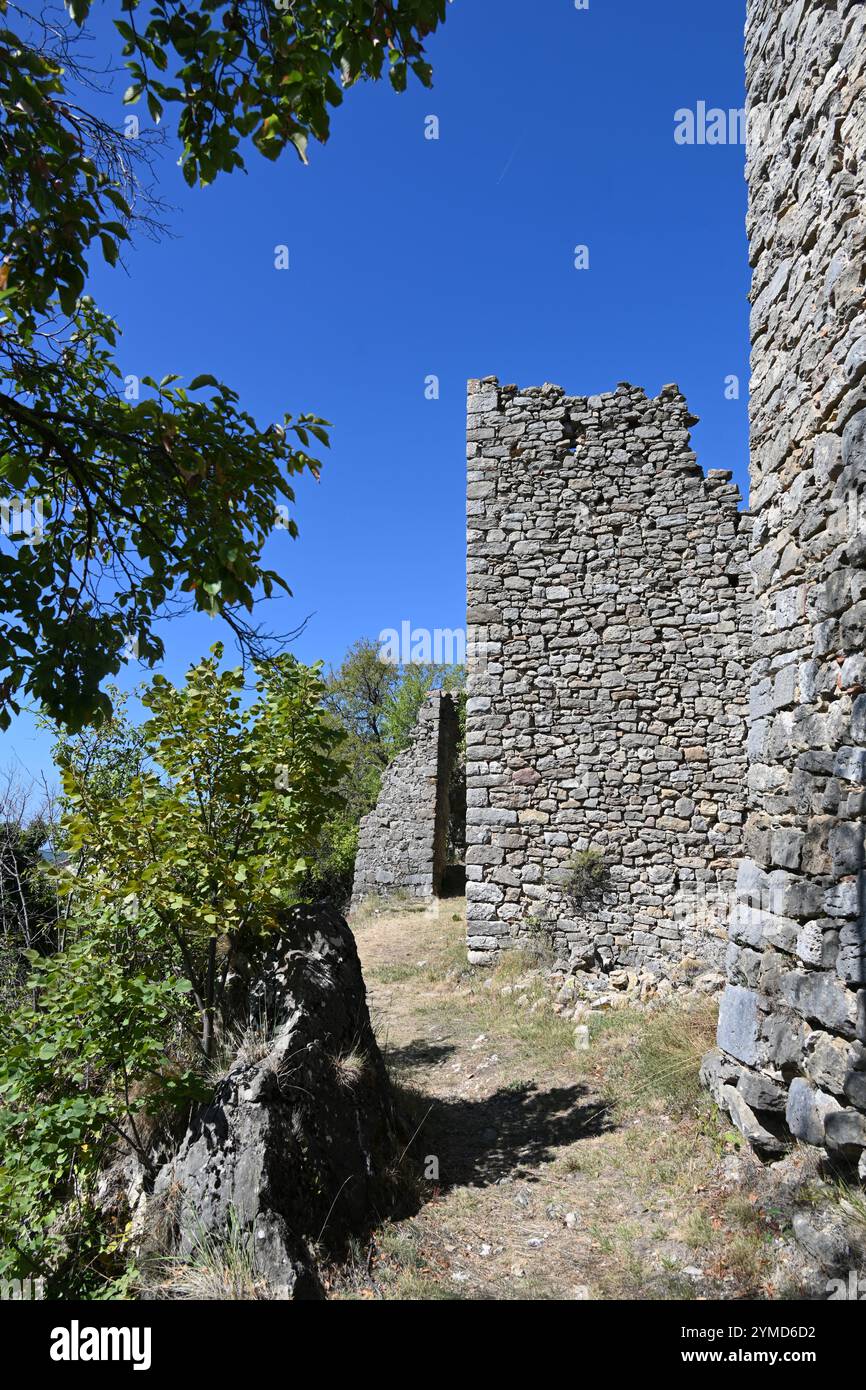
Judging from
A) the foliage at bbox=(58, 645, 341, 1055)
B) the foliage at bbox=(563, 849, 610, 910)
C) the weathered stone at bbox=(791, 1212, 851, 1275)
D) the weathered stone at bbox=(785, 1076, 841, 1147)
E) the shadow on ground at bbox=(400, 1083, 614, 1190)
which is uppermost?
the foliage at bbox=(58, 645, 341, 1055)

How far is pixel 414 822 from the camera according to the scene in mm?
14117

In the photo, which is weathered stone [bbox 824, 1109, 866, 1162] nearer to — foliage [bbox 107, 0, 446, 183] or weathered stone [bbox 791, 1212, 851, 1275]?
weathered stone [bbox 791, 1212, 851, 1275]

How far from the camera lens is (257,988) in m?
4.63

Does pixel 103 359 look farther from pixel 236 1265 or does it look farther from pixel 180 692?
pixel 236 1265

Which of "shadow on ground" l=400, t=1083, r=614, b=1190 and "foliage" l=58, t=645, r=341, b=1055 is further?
"shadow on ground" l=400, t=1083, r=614, b=1190

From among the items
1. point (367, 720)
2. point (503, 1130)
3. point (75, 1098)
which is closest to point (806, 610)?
point (503, 1130)

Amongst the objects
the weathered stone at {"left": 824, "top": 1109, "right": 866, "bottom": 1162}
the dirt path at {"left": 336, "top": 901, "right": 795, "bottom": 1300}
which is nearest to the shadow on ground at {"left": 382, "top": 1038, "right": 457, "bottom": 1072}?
the dirt path at {"left": 336, "top": 901, "right": 795, "bottom": 1300}

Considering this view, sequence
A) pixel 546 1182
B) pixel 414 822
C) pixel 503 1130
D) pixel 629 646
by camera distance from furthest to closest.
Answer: pixel 414 822 → pixel 629 646 → pixel 503 1130 → pixel 546 1182

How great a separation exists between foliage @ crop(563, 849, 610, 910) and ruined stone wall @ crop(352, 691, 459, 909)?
5.61m

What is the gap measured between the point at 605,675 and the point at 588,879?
7.13ft

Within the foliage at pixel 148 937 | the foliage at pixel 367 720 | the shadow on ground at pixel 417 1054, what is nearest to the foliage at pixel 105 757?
the foliage at pixel 148 937

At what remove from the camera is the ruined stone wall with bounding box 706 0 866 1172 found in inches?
133

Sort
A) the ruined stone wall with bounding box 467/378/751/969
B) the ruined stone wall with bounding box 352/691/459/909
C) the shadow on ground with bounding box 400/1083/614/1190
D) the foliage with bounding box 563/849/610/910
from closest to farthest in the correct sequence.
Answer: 1. the shadow on ground with bounding box 400/1083/614/1190
2. the ruined stone wall with bounding box 467/378/751/969
3. the foliage with bounding box 563/849/610/910
4. the ruined stone wall with bounding box 352/691/459/909

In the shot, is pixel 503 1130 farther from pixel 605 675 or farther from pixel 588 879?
pixel 605 675
